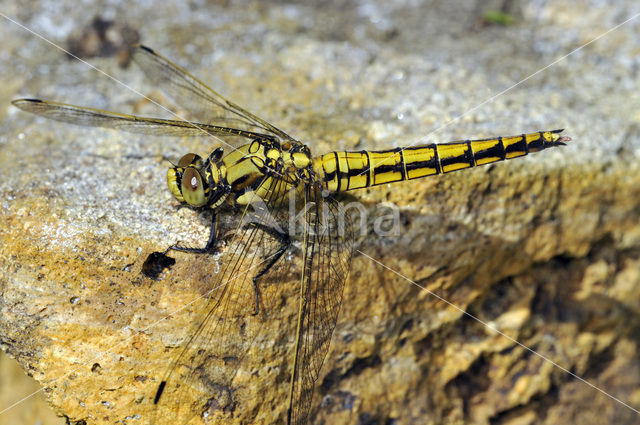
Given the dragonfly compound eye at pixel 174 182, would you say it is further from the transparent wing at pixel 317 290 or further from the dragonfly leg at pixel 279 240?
the transparent wing at pixel 317 290

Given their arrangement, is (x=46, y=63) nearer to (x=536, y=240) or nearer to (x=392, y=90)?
(x=392, y=90)

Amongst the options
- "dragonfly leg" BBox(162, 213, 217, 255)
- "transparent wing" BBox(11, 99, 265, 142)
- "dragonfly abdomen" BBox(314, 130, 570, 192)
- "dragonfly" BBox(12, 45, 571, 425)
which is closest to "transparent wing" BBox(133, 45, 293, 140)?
"dragonfly" BBox(12, 45, 571, 425)

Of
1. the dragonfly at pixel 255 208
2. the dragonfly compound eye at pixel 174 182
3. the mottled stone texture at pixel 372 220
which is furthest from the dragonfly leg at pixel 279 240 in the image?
the dragonfly compound eye at pixel 174 182

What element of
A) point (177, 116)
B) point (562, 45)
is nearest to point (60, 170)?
point (177, 116)


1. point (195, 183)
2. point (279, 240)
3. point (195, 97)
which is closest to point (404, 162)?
point (279, 240)

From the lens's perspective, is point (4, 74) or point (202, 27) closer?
point (4, 74)

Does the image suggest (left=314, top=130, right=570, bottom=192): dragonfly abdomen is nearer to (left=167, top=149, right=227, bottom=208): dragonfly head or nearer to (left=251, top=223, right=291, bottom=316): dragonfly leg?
(left=251, top=223, right=291, bottom=316): dragonfly leg

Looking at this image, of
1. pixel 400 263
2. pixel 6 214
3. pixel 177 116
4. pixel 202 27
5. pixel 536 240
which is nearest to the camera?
pixel 6 214

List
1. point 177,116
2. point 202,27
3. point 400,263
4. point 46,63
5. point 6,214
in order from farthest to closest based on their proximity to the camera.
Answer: point 202,27 → point 46,63 → point 177,116 → point 400,263 → point 6,214
